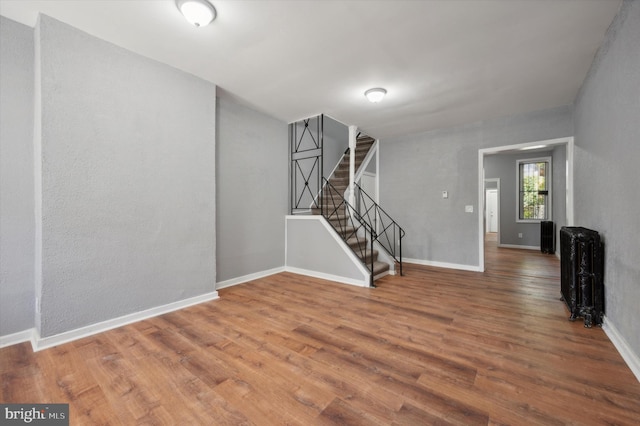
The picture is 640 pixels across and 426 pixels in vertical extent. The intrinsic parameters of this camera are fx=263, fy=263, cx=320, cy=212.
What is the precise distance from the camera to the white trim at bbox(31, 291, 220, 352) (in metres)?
2.15

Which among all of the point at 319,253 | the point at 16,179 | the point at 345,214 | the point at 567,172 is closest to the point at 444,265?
the point at 345,214

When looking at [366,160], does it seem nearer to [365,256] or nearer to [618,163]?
[365,256]

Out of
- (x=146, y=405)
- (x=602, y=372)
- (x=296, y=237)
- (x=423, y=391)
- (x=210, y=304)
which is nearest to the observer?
(x=146, y=405)

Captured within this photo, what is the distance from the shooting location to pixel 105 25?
228 centimetres

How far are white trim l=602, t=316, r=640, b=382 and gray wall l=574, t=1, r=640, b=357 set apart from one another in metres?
0.04

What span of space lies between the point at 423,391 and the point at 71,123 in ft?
11.3

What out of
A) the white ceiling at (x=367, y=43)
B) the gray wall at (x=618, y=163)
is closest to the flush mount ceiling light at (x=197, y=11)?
the white ceiling at (x=367, y=43)

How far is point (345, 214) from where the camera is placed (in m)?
5.38

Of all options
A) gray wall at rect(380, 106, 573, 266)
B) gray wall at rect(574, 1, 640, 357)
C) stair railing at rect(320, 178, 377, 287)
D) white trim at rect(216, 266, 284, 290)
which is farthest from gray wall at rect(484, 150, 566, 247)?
white trim at rect(216, 266, 284, 290)

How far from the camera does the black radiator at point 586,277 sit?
2.45 m

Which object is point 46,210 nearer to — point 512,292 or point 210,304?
point 210,304

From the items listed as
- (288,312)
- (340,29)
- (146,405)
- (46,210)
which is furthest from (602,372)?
(46,210)

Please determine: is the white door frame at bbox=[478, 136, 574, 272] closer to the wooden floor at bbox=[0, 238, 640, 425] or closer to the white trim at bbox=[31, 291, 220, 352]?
the wooden floor at bbox=[0, 238, 640, 425]

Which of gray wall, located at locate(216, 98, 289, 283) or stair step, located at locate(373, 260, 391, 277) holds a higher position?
gray wall, located at locate(216, 98, 289, 283)
